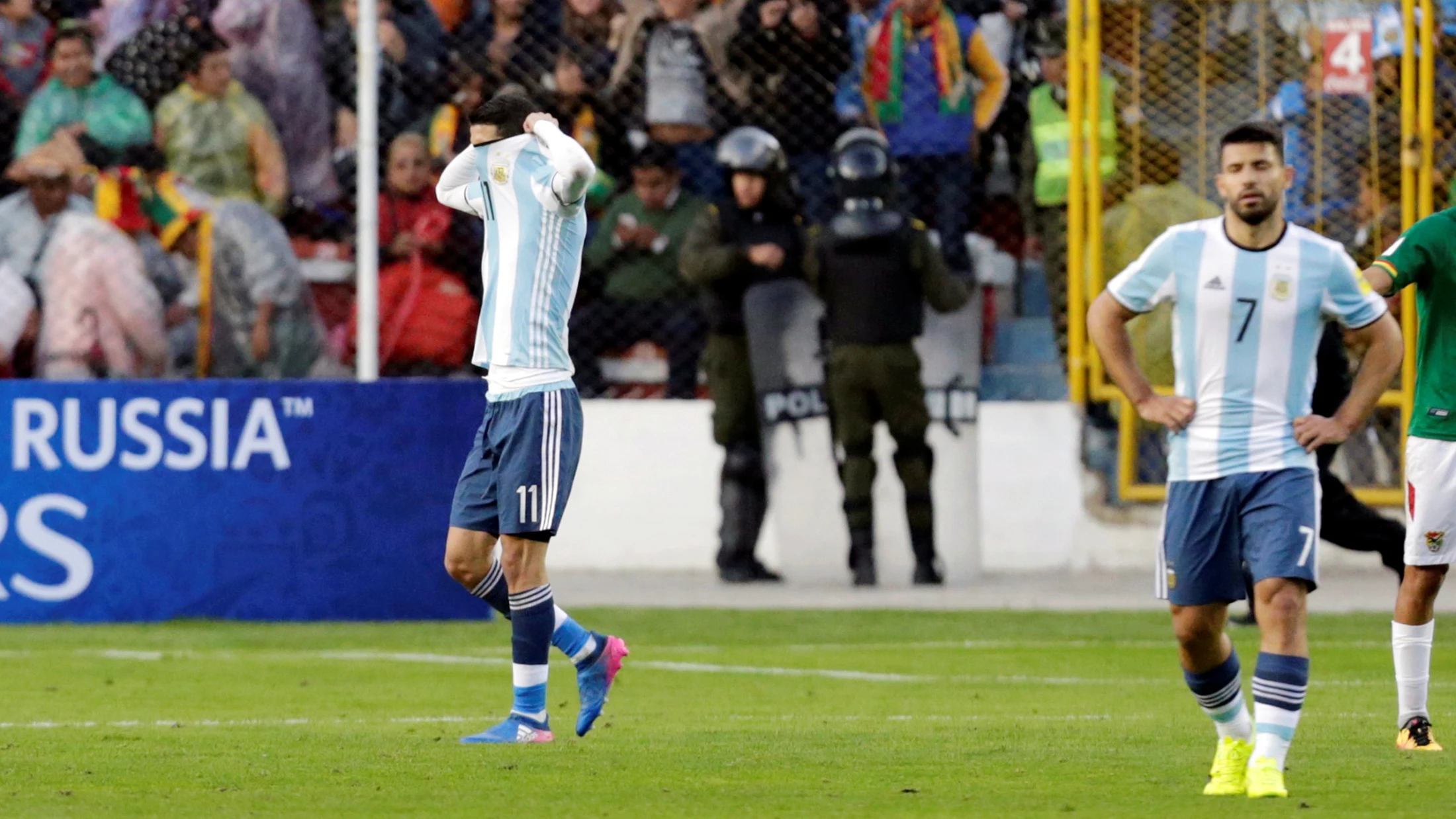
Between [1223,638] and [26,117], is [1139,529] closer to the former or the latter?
[26,117]

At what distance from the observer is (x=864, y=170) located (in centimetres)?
1449

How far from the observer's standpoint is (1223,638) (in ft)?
20.7

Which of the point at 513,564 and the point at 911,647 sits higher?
the point at 513,564

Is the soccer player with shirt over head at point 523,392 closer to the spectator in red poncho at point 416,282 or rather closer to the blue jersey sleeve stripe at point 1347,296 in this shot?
the blue jersey sleeve stripe at point 1347,296

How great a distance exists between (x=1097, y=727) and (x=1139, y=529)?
26.3 feet

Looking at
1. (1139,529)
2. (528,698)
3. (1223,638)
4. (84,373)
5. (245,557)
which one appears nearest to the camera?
(1223,638)

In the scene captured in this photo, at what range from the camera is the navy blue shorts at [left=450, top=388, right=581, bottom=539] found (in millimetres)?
7348

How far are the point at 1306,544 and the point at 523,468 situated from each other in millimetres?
2437

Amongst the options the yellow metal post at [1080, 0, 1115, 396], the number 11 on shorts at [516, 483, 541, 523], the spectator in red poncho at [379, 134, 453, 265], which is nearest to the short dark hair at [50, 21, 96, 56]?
the spectator in red poncho at [379, 134, 453, 265]

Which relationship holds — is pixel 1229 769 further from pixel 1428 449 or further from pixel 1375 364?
pixel 1428 449

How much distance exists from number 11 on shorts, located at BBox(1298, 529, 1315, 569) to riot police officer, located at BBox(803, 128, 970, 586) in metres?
8.42

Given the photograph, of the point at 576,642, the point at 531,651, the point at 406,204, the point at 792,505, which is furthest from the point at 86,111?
the point at 531,651

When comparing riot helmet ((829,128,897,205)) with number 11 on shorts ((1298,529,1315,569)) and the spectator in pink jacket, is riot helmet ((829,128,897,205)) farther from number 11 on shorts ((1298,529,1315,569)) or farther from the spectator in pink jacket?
number 11 on shorts ((1298,529,1315,569))

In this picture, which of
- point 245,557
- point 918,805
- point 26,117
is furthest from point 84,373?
point 918,805
